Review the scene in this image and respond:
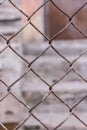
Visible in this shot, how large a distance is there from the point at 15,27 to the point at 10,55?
0.68 feet

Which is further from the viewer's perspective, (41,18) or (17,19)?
(41,18)

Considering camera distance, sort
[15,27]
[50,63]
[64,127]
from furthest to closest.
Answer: [50,63] → [64,127] → [15,27]

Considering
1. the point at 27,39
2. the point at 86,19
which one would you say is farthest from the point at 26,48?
the point at 86,19

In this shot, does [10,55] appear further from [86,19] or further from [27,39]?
[86,19]

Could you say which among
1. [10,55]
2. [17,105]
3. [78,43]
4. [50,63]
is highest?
[78,43]

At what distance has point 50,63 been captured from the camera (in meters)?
A: 3.92

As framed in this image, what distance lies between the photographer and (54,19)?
4.43 meters

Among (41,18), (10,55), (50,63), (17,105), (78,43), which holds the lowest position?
(17,105)

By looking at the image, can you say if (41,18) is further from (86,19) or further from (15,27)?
(15,27)

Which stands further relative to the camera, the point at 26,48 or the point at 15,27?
the point at 26,48

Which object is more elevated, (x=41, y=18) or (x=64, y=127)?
(x=41, y=18)

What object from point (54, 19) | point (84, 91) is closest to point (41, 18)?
point (54, 19)

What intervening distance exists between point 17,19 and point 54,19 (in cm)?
136

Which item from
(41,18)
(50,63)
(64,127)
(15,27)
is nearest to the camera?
(15,27)
